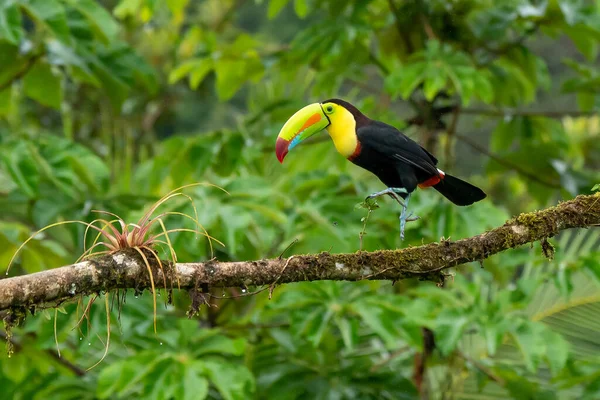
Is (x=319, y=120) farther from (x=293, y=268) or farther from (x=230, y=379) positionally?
(x=230, y=379)

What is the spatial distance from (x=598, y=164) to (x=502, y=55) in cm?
382

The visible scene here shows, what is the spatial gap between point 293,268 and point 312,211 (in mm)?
1575

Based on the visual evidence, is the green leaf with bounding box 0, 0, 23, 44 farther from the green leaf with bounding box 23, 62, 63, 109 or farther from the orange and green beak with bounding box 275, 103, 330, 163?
the orange and green beak with bounding box 275, 103, 330, 163

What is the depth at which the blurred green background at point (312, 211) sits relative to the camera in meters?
3.24

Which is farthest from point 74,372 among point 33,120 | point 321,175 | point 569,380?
point 33,120

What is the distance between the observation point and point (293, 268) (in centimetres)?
190

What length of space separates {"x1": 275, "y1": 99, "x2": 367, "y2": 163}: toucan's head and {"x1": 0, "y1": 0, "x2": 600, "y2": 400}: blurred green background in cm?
103

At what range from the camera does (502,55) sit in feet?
13.6

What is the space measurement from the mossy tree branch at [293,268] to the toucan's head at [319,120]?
336 millimetres

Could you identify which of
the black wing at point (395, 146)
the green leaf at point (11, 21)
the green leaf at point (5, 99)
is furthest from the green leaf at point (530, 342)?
the green leaf at point (5, 99)

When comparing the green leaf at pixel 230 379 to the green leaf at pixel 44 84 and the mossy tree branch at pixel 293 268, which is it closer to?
the mossy tree branch at pixel 293 268

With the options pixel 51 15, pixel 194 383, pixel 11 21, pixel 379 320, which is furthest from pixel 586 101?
pixel 11 21

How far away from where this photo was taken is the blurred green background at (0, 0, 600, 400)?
10.6ft

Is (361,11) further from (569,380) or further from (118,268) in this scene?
(118,268)
